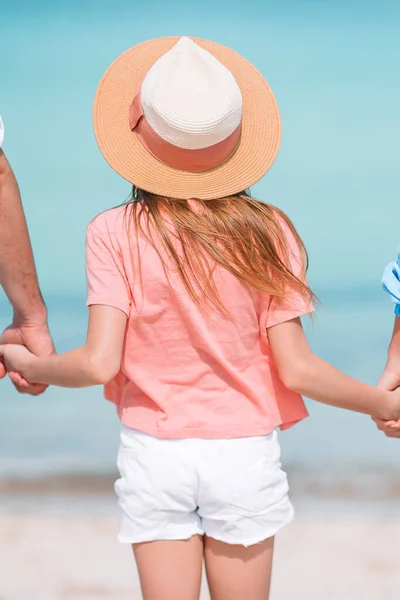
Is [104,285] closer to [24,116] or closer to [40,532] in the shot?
[40,532]

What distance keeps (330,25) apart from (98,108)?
13.8 m

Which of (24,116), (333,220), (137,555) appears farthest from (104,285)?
(24,116)

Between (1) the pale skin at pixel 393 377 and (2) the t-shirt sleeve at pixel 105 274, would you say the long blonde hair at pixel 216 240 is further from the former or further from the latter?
(1) the pale skin at pixel 393 377

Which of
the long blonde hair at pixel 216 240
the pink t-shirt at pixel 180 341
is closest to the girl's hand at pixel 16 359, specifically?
the pink t-shirt at pixel 180 341

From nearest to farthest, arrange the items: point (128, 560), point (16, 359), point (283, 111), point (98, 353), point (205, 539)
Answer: point (98, 353)
point (205, 539)
point (16, 359)
point (128, 560)
point (283, 111)

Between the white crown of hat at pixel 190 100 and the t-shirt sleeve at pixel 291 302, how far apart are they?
0.93ft

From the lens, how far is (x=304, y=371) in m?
2.29

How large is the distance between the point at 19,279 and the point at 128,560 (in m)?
1.89

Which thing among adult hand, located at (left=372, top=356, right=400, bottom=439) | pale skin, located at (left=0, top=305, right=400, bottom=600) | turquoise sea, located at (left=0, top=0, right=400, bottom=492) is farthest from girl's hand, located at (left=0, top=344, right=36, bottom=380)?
turquoise sea, located at (left=0, top=0, right=400, bottom=492)

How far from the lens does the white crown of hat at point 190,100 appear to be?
87.4 inches

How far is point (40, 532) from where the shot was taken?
441 cm

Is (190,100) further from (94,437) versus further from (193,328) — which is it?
(94,437)

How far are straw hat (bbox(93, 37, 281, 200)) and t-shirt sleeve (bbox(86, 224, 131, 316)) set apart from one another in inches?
6.2

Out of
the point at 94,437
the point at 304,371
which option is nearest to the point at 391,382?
the point at 304,371
